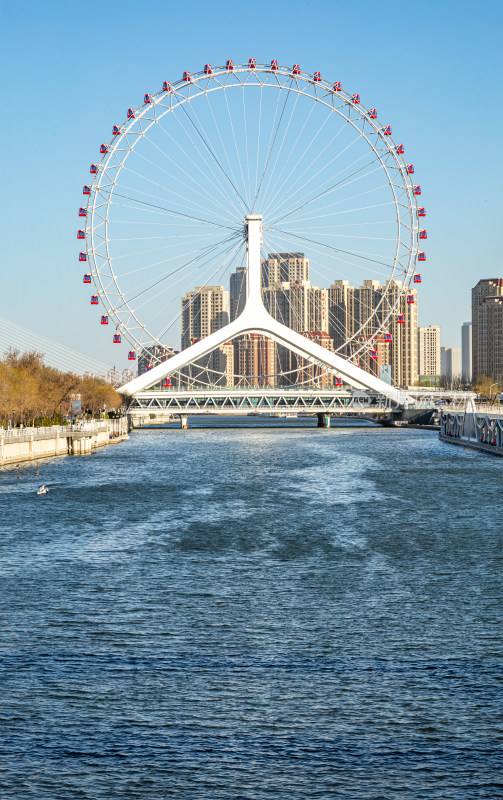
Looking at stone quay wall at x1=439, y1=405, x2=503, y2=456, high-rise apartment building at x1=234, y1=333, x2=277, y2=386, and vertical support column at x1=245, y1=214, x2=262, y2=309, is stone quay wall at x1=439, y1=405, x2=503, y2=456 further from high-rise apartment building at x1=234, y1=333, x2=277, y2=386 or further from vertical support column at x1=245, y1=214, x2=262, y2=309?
high-rise apartment building at x1=234, y1=333, x2=277, y2=386

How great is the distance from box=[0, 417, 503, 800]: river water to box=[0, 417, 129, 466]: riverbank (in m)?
21.9

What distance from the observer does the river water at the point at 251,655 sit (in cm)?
1050

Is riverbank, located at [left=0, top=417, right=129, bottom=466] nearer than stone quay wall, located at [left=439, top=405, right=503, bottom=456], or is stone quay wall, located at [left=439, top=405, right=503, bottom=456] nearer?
riverbank, located at [left=0, top=417, right=129, bottom=466]

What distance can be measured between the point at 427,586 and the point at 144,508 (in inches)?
636

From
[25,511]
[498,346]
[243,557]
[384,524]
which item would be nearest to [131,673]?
Result: [243,557]

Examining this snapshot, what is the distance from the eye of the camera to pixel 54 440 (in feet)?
211

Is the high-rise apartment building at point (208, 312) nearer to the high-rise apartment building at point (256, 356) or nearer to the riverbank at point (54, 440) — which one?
the high-rise apartment building at point (256, 356)

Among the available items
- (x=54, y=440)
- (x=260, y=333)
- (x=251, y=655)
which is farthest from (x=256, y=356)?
(x=251, y=655)

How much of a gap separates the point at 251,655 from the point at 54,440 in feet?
168

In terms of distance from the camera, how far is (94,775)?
10.3m

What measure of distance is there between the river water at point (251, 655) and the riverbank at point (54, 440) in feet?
71.8

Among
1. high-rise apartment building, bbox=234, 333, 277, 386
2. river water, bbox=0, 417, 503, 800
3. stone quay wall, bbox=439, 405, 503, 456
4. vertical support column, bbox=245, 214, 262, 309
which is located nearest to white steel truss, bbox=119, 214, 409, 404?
vertical support column, bbox=245, 214, 262, 309

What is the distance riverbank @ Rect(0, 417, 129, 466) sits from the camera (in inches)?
2119

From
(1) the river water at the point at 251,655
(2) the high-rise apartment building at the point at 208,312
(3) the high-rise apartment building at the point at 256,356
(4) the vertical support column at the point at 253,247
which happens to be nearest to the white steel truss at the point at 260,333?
(4) the vertical support column at the point at 253,247
